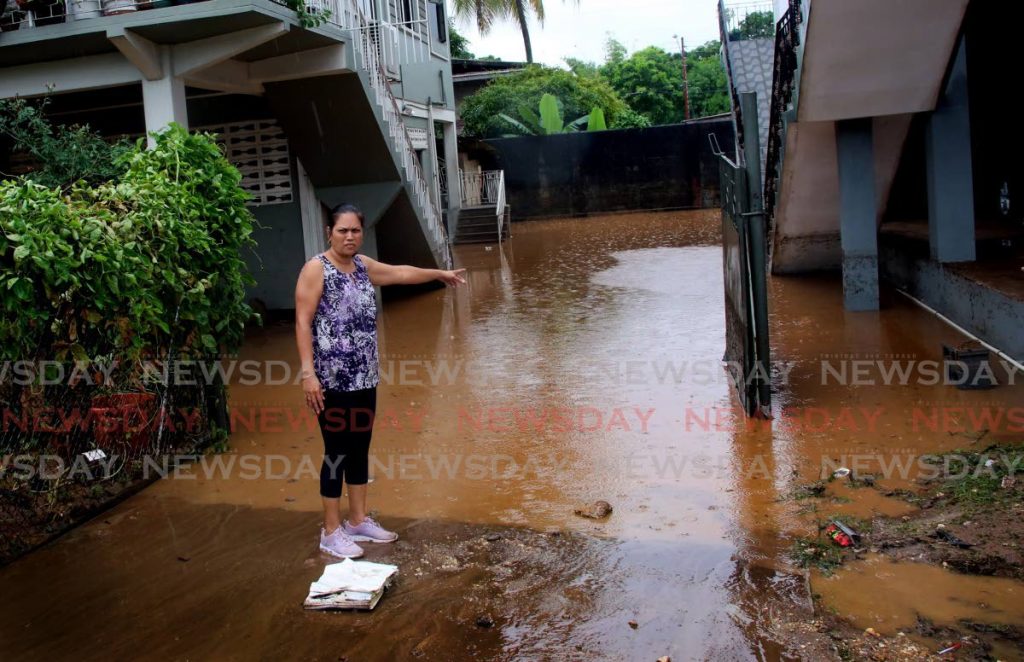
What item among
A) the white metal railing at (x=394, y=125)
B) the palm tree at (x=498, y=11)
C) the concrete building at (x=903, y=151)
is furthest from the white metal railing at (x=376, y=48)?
the palm tree at (x=498, y=11)

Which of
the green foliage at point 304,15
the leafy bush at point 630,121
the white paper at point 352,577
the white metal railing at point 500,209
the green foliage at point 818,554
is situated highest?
the leafy bush at point 630,121

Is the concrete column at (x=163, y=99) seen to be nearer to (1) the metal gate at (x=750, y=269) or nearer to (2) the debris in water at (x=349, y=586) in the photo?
(1) the metal gate at (x=750, y=269)

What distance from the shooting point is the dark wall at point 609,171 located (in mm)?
27766

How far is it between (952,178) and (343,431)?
26.0 ft

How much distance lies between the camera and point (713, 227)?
71.5ft

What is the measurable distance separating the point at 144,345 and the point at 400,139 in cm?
785

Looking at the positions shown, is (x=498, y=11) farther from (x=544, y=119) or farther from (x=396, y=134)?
(x=396, y=134)

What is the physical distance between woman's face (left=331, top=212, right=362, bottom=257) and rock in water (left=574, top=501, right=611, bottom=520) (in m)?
1.97

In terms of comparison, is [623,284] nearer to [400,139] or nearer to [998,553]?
[400,139]

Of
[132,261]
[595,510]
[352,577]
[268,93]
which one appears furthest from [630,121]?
[352,577]

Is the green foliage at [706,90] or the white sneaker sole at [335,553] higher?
the green foliage at [706,90]

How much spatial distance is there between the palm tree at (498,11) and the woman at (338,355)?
104 feet

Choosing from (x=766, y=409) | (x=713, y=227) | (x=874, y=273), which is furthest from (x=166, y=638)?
(x=713, y=227)

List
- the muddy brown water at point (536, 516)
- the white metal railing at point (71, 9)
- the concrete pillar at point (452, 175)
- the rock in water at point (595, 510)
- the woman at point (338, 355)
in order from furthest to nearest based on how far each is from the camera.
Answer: the concrete pillar at point (452, 175) → the white metal railing at point (71, 9) → the rock in water at point (595, 510) → the woman at point (338, 355) → the muddy brown water at point (536, 516)
